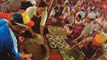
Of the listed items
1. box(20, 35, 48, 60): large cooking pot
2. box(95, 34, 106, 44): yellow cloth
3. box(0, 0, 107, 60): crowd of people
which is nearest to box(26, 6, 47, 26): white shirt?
→ box(0, 0, 107, 60): crowd of people

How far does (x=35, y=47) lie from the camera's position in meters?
1.90

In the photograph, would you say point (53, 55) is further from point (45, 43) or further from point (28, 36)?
point (28, 36)

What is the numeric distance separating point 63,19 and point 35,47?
13.8 inches

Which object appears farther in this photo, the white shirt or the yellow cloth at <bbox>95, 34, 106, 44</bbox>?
the yellow cloth at <bbox>95, 34, 106, 44</bbox>

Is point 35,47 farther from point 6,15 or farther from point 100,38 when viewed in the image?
point 100,38

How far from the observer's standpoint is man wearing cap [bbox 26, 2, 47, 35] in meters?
1.92

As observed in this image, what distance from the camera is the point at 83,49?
211cm

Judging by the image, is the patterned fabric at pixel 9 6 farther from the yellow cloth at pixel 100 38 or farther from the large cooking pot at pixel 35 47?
the yellow cloth at pixel 100 38

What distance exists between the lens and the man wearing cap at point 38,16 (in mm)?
1925

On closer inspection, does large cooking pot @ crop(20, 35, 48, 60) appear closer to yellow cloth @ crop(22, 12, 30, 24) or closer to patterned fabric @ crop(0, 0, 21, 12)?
yellow cloth @ crop(22, 12, 30, 24)

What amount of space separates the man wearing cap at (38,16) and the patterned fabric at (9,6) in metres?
0.08

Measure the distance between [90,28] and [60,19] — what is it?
0.23 m

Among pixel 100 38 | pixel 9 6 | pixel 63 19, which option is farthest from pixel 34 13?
pixel 100 38

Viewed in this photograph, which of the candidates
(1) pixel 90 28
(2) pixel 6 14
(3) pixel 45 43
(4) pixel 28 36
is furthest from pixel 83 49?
(2) pixel 6 14
